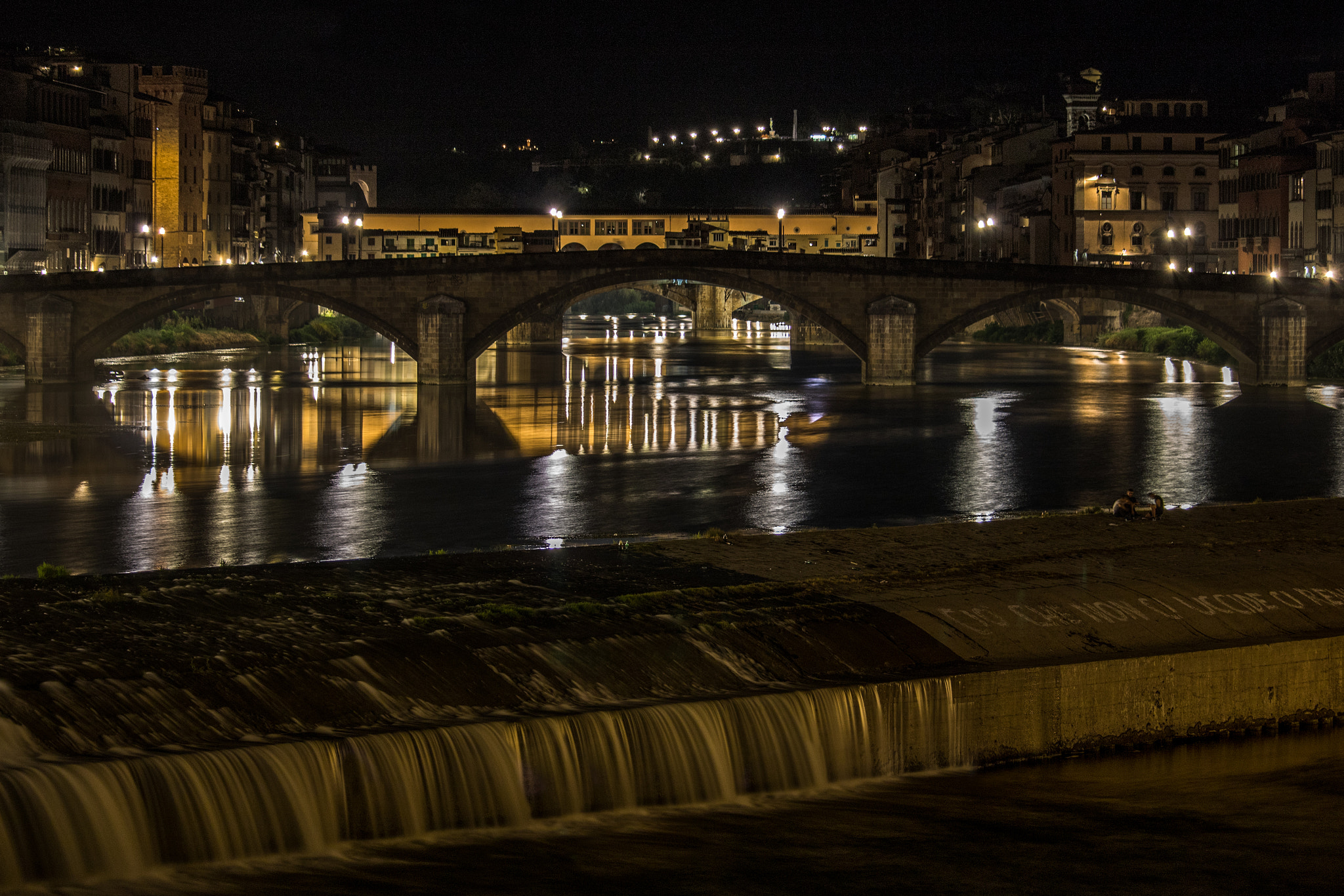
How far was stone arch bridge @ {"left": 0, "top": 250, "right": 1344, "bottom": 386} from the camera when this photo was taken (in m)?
63.6

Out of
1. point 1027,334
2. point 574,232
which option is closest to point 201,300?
point 1027,334

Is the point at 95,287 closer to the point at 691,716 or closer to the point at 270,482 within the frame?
the point at 270,482

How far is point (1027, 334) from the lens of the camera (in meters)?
100

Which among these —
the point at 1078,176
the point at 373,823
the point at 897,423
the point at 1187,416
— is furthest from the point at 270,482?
the point at 1078,176

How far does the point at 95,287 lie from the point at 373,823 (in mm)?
54599

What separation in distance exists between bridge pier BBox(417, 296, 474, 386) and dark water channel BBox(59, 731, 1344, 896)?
50.4m

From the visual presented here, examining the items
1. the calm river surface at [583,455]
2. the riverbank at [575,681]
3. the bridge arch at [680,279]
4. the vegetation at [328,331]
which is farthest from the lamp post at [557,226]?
the riverbank at [575,681]

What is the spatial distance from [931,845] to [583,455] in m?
28.8

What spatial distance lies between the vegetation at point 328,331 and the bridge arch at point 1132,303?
3625cm

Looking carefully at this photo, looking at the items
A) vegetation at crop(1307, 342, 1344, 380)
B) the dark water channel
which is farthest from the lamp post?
the dark water channel

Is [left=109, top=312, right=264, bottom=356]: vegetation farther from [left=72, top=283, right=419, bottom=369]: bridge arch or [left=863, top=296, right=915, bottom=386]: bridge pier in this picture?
[left=863, top=296, right=915, bottom=386]: bridge pier

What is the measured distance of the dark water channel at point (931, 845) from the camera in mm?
13148

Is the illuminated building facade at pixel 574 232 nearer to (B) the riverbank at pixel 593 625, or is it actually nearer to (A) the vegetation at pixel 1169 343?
(A) the vegetation at pixel 1169 343

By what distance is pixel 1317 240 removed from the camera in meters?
72.3
